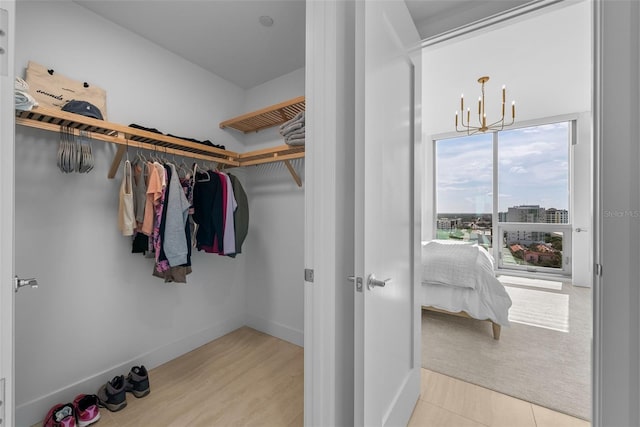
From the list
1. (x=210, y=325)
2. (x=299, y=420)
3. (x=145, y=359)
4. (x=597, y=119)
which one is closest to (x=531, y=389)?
(x=299, y=420)

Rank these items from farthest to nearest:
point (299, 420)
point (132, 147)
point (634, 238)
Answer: point (132, 147)
point (299, 420)
point (634, 238)

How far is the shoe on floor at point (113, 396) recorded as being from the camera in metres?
1.58

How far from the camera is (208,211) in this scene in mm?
1997

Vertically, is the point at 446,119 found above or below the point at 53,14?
above

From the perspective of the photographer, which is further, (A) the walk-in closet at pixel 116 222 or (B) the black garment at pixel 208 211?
(B) the black garment at pixel 208 211

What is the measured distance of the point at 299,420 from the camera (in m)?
1.50

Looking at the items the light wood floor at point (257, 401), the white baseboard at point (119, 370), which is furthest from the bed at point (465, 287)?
the white baseboard at point (119, 370)

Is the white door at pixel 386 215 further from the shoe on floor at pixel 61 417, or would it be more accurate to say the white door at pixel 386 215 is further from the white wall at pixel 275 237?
the shoe on floor at pixel 61 417

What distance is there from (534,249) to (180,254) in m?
5.40

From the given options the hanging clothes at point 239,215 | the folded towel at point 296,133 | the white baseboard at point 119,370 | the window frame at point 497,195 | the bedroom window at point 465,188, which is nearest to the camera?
the white baseboard at point 119,370

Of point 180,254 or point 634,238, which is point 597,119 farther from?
point 180,254

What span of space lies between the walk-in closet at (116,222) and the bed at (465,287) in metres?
1.32

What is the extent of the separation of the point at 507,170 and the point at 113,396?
5767mm

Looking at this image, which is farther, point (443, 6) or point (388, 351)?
point (443, 6)
